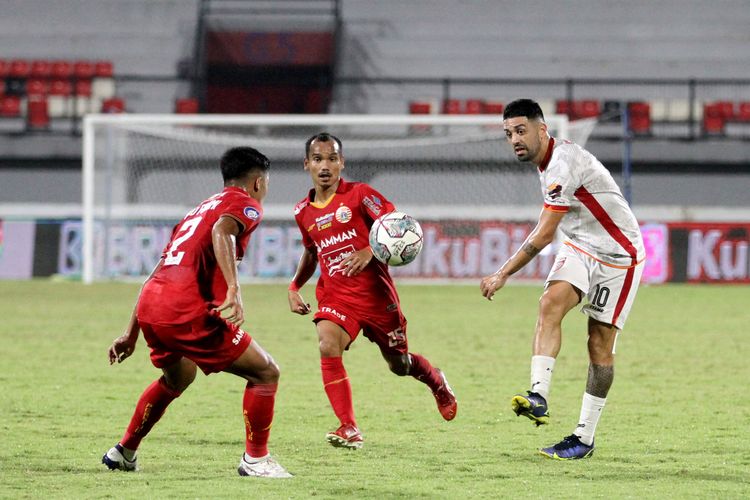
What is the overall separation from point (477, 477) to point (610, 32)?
25173 mm

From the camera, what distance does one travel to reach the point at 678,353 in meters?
11.3

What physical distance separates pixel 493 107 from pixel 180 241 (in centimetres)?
2075

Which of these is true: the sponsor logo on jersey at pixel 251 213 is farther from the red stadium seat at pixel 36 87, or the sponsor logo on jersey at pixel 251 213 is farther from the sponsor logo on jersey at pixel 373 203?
the red stadium seat at pixel 36 87

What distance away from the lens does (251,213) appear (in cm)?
544

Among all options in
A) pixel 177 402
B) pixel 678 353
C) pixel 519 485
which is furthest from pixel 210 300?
pixel 678 353

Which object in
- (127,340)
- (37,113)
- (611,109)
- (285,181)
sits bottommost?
(127,340)

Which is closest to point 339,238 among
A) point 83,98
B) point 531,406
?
point 531,406

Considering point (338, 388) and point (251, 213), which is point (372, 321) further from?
point (251, 213)

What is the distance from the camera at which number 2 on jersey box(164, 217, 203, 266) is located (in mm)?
5512

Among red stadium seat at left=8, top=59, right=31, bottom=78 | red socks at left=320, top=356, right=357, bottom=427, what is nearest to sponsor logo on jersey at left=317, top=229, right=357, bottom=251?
red socks at left=320, top=356, right=357, bottom=427

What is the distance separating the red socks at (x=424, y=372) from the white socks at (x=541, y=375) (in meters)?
1.19

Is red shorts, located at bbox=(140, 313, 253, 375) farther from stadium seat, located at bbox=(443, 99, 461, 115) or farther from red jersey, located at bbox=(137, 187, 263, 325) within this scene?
stadium seat, located at bbox=(443, 99, 461, 115)

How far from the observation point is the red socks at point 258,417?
5484 millimetres

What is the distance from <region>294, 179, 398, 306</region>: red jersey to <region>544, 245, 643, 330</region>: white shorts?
1070mm
